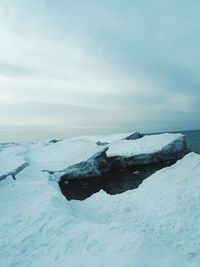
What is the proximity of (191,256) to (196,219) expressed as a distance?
2714 millimetres

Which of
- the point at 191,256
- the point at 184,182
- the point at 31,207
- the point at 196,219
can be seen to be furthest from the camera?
the point at 184,182

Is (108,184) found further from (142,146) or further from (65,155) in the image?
(142,146)

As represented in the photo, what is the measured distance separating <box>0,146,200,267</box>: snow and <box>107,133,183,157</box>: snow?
839 inches

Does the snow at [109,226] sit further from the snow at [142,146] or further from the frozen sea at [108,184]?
the snow at [142,146]

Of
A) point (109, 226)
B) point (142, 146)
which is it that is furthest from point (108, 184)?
point (109, 226)

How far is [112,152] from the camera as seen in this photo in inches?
1603

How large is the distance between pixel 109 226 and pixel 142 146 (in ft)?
104

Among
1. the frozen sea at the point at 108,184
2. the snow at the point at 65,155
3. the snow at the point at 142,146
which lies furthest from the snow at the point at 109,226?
the snow at the point at 142,146

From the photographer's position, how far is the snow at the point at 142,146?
39031mm

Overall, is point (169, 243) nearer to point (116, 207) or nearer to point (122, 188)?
point (116, 207)

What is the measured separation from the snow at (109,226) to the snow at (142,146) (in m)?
21.3

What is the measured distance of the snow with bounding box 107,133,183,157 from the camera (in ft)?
128

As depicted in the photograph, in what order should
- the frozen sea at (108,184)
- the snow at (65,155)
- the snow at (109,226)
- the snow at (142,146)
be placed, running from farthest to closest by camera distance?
the snow at (142,146)
the snow at (65,155)
the frozen sea at (108,184)
the snow at (109,226)

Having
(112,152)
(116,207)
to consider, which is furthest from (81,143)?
(116,207)
